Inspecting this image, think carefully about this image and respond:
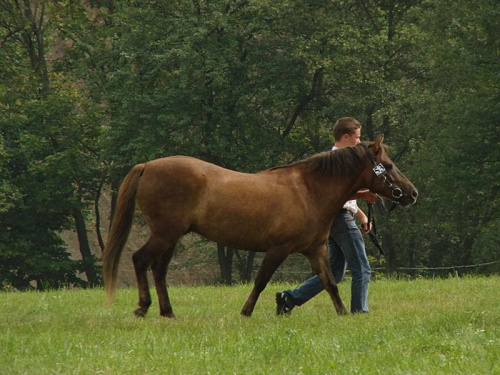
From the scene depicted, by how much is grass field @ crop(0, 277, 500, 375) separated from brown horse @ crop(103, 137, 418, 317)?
642 mm

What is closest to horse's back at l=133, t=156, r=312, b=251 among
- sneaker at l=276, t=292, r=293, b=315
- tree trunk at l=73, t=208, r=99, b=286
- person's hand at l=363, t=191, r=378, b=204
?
sneaker at l=276, t=292, r=293, b=315

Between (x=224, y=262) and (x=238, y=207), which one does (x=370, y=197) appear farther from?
(x=224, y=262)

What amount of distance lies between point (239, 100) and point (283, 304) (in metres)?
24.9

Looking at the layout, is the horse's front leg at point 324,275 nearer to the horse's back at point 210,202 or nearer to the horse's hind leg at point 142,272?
the horse's back at point 210,202

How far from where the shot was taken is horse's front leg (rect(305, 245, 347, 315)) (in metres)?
10.7

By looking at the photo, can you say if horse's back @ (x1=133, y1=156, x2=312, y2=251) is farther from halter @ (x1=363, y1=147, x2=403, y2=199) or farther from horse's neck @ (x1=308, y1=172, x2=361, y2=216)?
halter @ (x1=363, y1=147, x2=403, y2=199)

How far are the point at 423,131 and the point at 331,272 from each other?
25794 mm

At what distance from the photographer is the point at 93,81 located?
124 feet

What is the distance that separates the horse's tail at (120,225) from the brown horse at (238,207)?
0.01m

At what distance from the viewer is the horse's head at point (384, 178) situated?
10.7 metres

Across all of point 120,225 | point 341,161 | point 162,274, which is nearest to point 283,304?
point 162,274

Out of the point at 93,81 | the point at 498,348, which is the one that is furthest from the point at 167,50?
the point at 498,348

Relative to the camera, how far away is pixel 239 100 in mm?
35406

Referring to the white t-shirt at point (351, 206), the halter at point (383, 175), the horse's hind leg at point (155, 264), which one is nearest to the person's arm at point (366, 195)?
the white t-shirt at point (351, 206)
